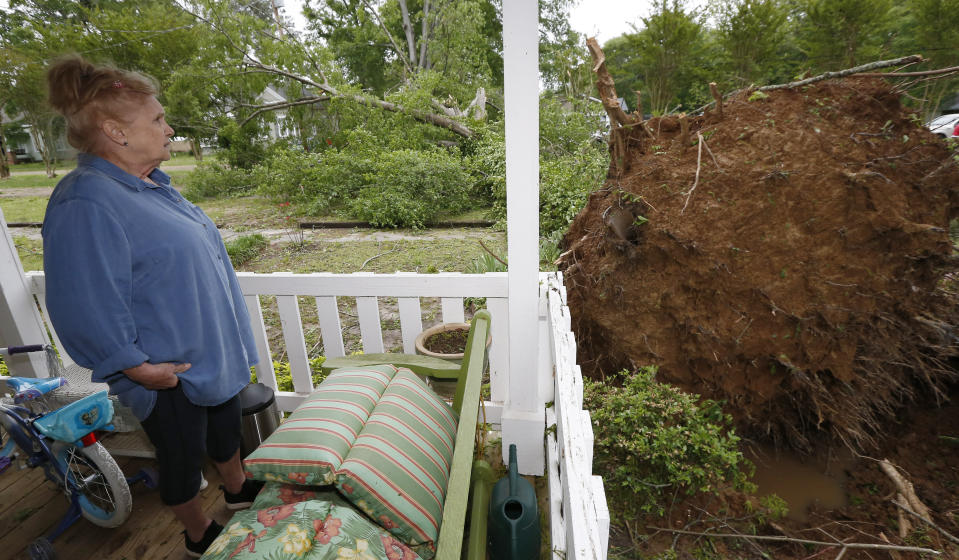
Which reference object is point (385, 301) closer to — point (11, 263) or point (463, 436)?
point (11, 263)

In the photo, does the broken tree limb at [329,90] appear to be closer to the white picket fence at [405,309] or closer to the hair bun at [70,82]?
the white picket fence at [405,309]

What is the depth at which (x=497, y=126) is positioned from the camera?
6.93 m

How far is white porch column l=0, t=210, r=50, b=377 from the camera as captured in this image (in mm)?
2061

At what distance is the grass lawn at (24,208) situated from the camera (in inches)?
255

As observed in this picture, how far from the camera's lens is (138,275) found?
1095 mm

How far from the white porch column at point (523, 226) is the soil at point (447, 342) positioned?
26 centimetres

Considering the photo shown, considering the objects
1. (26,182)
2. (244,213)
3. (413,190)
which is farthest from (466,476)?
(26,182)

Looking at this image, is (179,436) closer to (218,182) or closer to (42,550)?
(42,550)

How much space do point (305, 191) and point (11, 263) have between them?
4789 mm

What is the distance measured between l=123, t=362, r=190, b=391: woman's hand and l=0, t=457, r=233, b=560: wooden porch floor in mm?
853

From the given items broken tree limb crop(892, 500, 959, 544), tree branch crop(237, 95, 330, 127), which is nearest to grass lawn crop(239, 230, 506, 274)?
broken tree limb crop(892, 500, 959, 544)

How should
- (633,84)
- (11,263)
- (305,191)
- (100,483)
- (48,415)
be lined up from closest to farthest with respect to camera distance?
1. (48,415)
2. (100,483)
3. (11,263)
4. (633,84)
5. (305,191)

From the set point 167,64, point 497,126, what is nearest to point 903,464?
point 497,126

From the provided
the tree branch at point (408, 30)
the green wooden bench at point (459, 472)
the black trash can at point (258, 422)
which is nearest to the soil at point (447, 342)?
the green wooden bench at point (459, 472)
